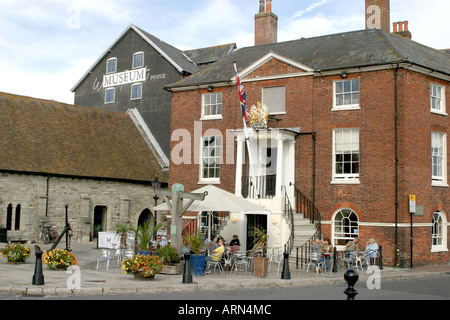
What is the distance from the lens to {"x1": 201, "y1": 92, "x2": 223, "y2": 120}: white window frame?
85.0 ft

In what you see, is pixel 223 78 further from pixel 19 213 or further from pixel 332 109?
pixel 19 213

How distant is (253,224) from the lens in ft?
77.4

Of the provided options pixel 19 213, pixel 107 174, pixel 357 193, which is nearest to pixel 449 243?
pixel 357 193

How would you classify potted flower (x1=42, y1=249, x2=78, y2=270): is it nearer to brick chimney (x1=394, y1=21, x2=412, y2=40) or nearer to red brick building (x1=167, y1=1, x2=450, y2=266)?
red brick building (x1=167, y1=1, x2=450, y2=266)

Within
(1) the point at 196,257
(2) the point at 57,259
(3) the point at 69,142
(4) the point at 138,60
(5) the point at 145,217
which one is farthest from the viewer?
(4) the point at 138,60

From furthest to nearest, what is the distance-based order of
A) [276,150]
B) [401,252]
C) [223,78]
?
[223,78]
[276,150]
[401,252]

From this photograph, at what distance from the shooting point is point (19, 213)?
27.7 metres

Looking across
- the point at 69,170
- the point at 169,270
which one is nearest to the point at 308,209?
the point at 169,270

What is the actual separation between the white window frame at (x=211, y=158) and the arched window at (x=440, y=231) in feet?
31.7

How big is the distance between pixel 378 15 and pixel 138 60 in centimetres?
1836

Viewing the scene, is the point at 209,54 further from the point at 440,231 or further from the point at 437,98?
the point at 440,231

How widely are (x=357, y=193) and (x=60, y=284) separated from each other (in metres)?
12.8

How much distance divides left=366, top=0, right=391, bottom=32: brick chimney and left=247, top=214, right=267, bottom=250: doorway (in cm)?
1065
